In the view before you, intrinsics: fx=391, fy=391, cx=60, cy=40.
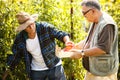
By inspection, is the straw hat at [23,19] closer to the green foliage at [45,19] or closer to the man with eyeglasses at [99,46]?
the green foliage at [45,19]

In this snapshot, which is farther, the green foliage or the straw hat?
the green foliage

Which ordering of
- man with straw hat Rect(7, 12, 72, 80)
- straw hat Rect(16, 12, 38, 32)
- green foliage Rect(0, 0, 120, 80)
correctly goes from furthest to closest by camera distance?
green foliage Rect(0, 0, 120, 80), man with straw hat Rect(7, 12, 72, 80), straw hat Rect(16, 12, 38, 32)

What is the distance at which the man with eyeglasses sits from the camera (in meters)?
4.52

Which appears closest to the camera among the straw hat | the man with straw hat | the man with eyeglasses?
the man with eyeglasses

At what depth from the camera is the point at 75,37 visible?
23.7 ft

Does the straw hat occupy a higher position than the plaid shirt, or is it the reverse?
the straw hat

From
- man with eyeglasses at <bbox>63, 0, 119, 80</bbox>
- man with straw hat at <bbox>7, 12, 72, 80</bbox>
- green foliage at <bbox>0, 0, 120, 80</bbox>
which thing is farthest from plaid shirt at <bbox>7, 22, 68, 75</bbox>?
man with eyeglasses at <bbox>63, 0, 119, 80</bbox>

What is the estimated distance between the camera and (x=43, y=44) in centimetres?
562

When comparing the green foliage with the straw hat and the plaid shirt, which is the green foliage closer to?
the plaid shirt

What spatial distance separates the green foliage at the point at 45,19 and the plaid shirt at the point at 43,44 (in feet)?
0.44

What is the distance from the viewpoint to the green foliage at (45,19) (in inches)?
228

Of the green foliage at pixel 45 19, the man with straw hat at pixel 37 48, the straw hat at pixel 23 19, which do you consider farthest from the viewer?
the green foliage at pixel 45 19

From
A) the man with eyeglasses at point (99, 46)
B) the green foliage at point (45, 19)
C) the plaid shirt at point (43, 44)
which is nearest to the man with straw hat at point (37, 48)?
the plaid shirt at point (43, 44)

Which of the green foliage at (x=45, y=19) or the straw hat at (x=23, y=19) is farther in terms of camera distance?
the green foliage at (x=45, y=19)
